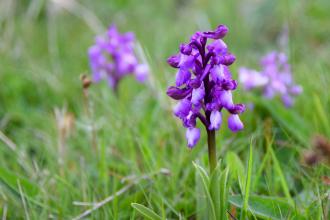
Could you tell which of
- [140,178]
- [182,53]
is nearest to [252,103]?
[140,178]

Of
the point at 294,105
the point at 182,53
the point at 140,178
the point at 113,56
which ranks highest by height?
the point at 182,53

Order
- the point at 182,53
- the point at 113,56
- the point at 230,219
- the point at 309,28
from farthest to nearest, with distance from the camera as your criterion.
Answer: the point at 309,28, the point at 113,56, the point at 230,219, the point at 182,53

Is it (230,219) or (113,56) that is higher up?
(113,56)

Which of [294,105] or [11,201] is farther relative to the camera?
[294,105]

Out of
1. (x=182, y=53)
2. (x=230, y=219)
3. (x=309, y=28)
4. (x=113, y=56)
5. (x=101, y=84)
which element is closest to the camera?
(x=182, y=53)

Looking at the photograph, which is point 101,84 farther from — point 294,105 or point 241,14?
point 241,14

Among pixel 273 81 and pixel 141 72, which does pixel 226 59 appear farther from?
pixel 141 72

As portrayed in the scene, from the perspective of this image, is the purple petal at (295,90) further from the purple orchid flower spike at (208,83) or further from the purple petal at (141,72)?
the purple orchid flower spike at (208,83)
